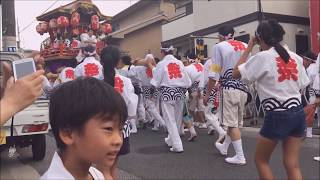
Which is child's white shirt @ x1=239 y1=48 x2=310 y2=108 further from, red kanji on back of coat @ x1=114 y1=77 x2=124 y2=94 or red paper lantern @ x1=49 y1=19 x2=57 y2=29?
red paper lantern @ x1=49 y1=19 x2=57 y2=29

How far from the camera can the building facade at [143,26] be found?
21078mm

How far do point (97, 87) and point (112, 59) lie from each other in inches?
91.1

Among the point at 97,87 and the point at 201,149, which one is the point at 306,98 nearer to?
the point at 201,149

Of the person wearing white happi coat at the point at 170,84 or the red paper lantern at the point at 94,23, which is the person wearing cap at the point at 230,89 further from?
the red paper lantern at the point at 94,23

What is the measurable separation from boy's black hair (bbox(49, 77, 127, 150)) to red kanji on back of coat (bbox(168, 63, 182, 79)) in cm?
509

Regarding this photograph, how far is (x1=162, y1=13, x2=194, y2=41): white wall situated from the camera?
57.5ft

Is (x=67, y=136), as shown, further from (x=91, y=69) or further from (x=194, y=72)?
(x=194, y=72)

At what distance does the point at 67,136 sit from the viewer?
1501 millimetres

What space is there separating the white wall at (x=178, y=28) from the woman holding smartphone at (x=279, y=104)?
14.0 m

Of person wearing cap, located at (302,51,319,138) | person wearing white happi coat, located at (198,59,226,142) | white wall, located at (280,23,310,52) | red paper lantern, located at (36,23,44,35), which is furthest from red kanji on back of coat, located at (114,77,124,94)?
red paper lantern, located at (36,23,44,35)

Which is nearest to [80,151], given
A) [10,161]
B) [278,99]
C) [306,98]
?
[278,99]

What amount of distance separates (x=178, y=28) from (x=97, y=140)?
1753cm

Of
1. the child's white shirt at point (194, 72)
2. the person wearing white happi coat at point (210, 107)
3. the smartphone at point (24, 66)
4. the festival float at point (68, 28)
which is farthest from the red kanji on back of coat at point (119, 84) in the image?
the festival float at point (68, 28)

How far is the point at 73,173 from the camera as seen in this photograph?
1536 millimetres
